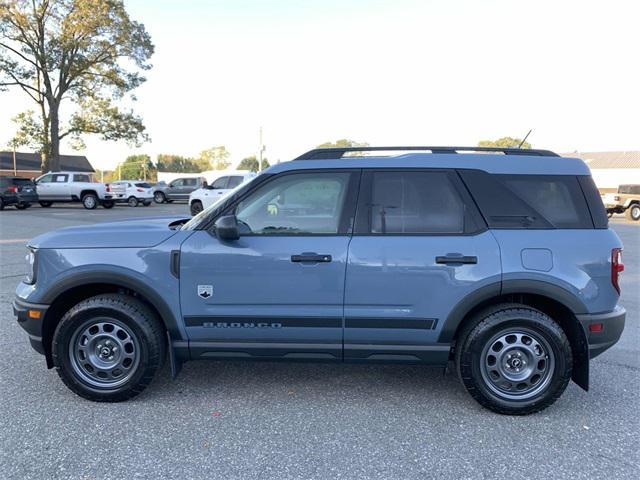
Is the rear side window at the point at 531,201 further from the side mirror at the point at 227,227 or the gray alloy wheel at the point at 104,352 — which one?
the gray alloy wheel at the point at 104,352

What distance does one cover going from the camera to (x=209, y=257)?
329 cm

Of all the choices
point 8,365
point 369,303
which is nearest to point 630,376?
point 369,303

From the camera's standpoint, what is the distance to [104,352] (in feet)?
11.3

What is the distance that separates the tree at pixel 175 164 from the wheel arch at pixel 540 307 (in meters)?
124

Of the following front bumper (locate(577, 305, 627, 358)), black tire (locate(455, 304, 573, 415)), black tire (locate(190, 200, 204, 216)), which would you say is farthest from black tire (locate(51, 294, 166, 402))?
black tire (locate(190, 200, 204, 216))

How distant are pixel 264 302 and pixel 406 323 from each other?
1007 millimetres

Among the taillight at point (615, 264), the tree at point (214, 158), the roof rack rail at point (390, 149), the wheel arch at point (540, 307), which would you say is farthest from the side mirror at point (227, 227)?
the tree at point (214, 158)

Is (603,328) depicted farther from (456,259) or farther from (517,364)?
(456,259)

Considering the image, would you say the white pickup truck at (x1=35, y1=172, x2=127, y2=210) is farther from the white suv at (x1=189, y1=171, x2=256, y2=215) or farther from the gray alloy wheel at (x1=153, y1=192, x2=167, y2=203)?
the gray alloy wheel at (x1=153, y1=192, x2=167, y2=203)

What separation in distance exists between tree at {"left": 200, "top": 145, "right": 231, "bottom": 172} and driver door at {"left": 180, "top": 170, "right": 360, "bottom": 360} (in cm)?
13087

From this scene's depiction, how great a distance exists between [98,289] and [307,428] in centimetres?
187

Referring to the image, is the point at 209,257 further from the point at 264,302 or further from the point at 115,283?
the point at 115,283

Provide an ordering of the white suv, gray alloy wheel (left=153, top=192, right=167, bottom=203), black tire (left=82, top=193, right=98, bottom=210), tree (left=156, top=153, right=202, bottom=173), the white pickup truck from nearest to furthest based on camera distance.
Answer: the white suv, the white pickup truck, black tire (left=82, top=193, right=98, bottom=210), gray alloy wheel (left=153, top=192, right=167, bottom=203), tree (left=156, top=153, right=202, bottom=173)

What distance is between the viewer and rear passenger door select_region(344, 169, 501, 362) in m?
3.21
